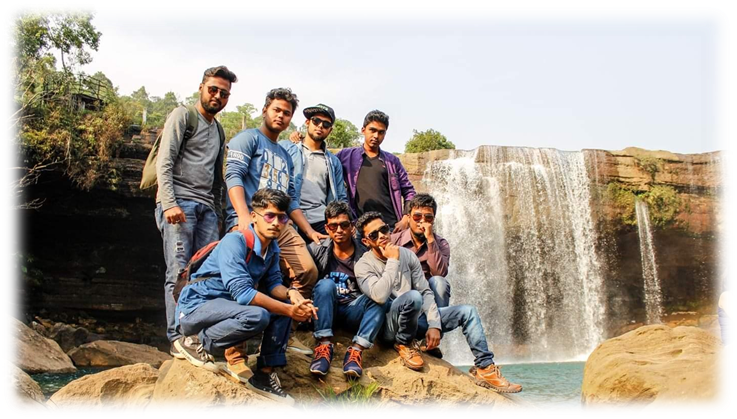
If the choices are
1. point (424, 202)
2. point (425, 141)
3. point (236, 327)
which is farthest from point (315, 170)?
point (425, 141)

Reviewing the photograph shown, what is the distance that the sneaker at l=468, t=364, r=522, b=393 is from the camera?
3822 millimetres

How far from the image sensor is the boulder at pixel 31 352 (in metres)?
9.23

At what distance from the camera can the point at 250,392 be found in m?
3.22

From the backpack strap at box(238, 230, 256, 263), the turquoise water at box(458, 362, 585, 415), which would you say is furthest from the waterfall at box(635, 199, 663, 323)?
the backpack strap at box(238, 230, 256, 263)

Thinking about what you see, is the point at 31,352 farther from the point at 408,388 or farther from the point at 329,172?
the point at 408,388

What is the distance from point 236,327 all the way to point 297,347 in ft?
2.82

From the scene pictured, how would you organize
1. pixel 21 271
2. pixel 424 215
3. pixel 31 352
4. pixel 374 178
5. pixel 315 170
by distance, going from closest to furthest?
pixel 424 215, pixel 315 170, pixel 374 178, pixel 31 352, pixel 21 271

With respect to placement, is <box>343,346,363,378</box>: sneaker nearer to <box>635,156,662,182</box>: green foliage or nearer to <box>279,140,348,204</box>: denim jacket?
<box>279,140,348,204</box>: denim jacket

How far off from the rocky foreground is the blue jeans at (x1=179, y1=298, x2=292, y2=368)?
18cm

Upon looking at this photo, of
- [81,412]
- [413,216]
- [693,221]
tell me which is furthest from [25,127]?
[693,221]

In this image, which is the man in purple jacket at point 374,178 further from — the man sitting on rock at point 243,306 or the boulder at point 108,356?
the boulder at point 108,356

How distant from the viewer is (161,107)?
58.8 m

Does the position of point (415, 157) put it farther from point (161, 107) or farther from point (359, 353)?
point (161, 107)

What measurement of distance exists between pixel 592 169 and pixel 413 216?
45.0 ft
